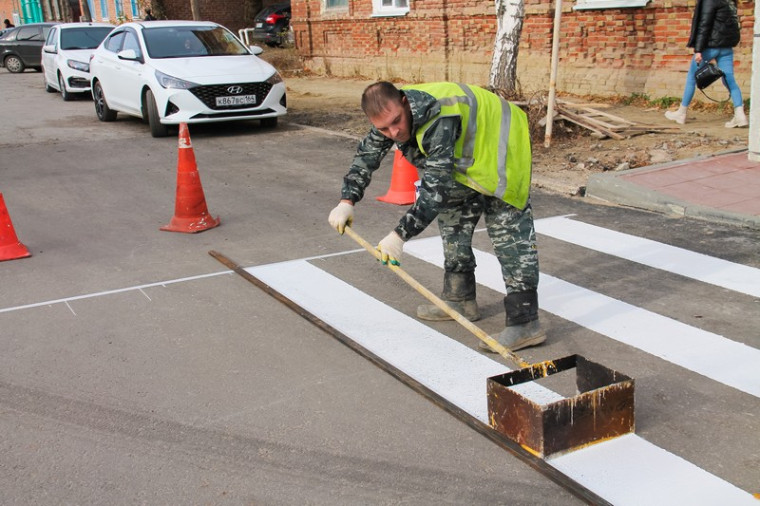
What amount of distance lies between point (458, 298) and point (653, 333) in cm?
118

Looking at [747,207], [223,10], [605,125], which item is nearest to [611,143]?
[605,125]

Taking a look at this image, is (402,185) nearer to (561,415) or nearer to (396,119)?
(396,119)

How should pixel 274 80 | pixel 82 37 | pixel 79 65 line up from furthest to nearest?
pixel 82 37
pixel 79 65
pixel 274 80

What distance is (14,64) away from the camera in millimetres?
29203

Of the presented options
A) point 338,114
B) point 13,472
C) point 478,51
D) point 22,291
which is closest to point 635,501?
point 13,472

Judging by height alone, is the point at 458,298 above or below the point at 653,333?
above

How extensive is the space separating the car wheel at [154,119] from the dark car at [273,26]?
18.6m

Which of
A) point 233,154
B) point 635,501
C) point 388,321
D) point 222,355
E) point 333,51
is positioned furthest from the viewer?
point 333,51

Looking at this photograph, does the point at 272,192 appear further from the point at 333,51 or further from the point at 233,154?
the point at 333,51

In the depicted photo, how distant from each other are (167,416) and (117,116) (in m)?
12.4

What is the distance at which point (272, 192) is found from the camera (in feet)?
28.9

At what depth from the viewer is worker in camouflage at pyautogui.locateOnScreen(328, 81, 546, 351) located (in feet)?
13.4

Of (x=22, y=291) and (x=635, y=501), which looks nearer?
(x=635, y=501)

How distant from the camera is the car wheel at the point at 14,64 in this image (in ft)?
95.5
